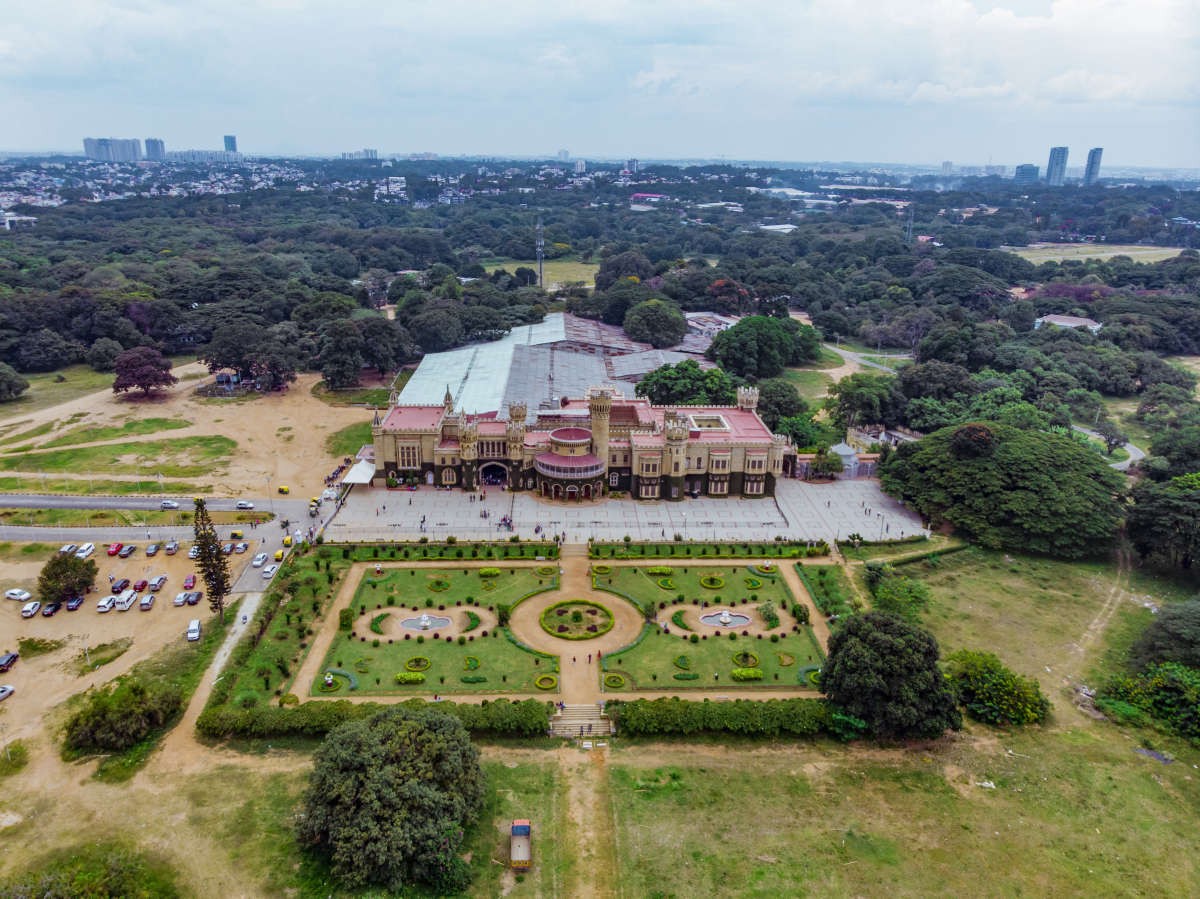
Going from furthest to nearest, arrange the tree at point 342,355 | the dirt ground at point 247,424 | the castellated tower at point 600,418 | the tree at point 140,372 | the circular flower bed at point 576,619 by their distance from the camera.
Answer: the tree at point 342,355 < the tree at point 140,372 < the dirt ground at point 247,424 < the castellated tower at point 600,418 < the circular flower bed at point 576,619

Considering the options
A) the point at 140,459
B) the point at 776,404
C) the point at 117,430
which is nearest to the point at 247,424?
the point at 140,459

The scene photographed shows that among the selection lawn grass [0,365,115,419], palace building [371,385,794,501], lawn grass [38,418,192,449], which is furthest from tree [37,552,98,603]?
lawn grass [0,365,115,419]

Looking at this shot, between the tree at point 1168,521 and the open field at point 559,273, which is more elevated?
the open field at point 559,273

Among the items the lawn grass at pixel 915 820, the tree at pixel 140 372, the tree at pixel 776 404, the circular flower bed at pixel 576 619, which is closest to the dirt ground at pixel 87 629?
the circular flower bed at pixel 576 619

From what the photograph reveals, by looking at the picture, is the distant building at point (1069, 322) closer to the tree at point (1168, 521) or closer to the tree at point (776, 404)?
the tree at point (776, 404)

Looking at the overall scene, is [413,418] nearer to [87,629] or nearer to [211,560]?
[211,560]

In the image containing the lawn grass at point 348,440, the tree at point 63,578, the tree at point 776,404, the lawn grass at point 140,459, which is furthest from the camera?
the tree at point 776,404
